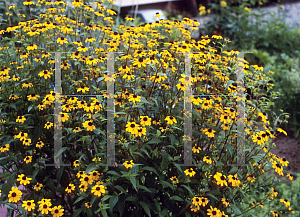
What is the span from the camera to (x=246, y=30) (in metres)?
5.42

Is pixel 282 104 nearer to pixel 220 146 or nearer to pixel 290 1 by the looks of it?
A: pixel 220 146

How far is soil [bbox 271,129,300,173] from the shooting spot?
3.25m

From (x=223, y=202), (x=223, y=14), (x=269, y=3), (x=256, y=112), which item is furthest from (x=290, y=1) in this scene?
(x=223, y=202)

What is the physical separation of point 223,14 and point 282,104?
8.59ft

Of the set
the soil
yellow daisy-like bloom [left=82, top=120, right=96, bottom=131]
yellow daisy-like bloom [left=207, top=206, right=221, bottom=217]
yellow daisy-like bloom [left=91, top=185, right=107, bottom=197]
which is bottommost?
the soil

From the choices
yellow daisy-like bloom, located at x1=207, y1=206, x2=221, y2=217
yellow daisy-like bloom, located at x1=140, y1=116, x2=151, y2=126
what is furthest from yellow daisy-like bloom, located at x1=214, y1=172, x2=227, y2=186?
yellow daisy-like bloom, located at x1=140, y1=116, x2=151, y2=126

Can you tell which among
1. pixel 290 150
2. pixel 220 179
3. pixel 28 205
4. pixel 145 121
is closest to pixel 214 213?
pixel 220 179

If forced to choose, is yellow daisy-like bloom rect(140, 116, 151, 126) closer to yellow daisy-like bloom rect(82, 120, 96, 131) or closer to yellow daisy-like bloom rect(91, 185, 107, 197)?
yellow daisy-like bloom rect(82, 120, 96, 131)

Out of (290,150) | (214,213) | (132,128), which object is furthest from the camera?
(290,150)

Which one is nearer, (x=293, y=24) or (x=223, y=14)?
(x=223, y=14)

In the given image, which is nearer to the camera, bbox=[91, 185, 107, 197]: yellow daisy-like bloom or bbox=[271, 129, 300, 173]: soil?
bbox=[91, 185, 107, 197]: yellow daisy-like bloom

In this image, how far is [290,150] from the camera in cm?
351

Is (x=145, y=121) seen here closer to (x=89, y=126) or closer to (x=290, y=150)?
(x=89, y=126)

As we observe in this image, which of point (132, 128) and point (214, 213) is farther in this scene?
point (214, 213)
